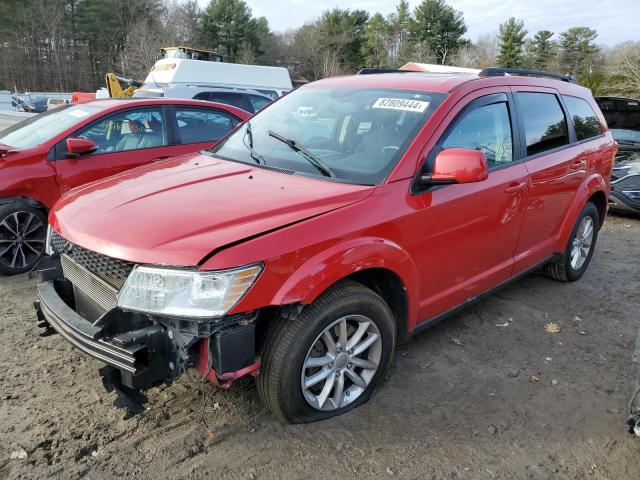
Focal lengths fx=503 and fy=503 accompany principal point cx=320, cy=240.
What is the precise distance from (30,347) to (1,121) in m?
20.4

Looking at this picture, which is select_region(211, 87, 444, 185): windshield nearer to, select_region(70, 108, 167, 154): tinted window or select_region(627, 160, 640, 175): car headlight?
select_region(70, 108, 167, 154): tinted window

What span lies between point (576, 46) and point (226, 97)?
50453 millimetres

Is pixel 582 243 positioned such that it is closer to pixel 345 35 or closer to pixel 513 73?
pixel 513 73

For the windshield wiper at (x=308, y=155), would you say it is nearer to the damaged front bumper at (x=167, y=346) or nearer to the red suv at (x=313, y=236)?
the red suv at (x=313, y=236)

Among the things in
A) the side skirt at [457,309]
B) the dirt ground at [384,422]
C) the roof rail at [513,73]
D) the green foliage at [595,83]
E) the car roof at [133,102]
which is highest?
the green foliage at [595,83]

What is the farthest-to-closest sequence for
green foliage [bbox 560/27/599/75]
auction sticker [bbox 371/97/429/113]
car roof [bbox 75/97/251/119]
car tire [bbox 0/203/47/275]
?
1. green foliage [bbox 560/27/599/75]
2. car roof [bbox 75/97/251/119]
3. car tire [bbox 0/203/47/275]
4. auction sticker [bbox 371/97/429/113]

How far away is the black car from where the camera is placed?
802cm

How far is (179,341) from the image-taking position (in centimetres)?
220

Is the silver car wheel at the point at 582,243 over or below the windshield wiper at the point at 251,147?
below

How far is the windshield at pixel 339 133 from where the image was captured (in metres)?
2.88

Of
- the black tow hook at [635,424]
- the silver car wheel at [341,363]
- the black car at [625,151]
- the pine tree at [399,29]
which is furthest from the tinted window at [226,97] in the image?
the pine tree at [399,29]

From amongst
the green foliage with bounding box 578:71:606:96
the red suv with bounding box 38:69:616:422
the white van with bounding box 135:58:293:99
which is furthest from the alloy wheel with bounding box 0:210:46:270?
the green foliage with bounding box 578:71:606:96

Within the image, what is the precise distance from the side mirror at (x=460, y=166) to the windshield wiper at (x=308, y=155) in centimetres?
59

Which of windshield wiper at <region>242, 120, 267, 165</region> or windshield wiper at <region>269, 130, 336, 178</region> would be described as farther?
windshield wiper at <region>242, 120, 267, 165</region>
